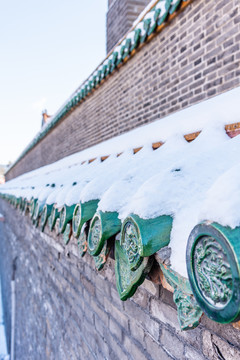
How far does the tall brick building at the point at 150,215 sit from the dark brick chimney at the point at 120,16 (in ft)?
0.14

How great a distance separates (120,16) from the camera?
5922 mm

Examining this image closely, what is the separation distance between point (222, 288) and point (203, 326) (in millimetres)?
563

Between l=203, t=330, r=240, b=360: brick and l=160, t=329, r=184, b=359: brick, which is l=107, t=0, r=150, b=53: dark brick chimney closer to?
l=160, t=329, r=184, b=359: brick

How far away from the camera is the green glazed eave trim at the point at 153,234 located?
0.81 m

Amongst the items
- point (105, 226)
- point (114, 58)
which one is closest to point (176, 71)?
point (114, 58)

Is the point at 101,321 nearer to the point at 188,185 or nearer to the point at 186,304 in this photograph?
the point at 186,304

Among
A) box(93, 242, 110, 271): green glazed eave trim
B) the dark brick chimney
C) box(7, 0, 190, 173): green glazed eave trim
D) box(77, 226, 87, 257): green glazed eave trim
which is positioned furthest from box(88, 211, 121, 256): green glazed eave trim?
the dark brick chimney

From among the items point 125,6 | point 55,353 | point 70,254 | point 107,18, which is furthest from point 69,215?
point 107,18

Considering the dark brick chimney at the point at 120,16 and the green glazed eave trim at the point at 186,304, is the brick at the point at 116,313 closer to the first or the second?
the green glazed eave trim at the point at 186,304

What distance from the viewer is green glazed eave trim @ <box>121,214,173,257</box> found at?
2.66 feet

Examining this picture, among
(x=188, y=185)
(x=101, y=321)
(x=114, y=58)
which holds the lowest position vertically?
(x=101, y=321)

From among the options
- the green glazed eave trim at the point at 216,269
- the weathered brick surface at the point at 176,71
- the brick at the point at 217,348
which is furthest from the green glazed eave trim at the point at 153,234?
the weathered brick surface at the point at 176,71

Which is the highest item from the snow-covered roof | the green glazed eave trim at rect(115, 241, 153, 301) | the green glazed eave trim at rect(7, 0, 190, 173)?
the green glazed eave trim at rect(7, 0, 190, 173)

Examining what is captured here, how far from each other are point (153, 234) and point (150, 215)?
0.06 m
